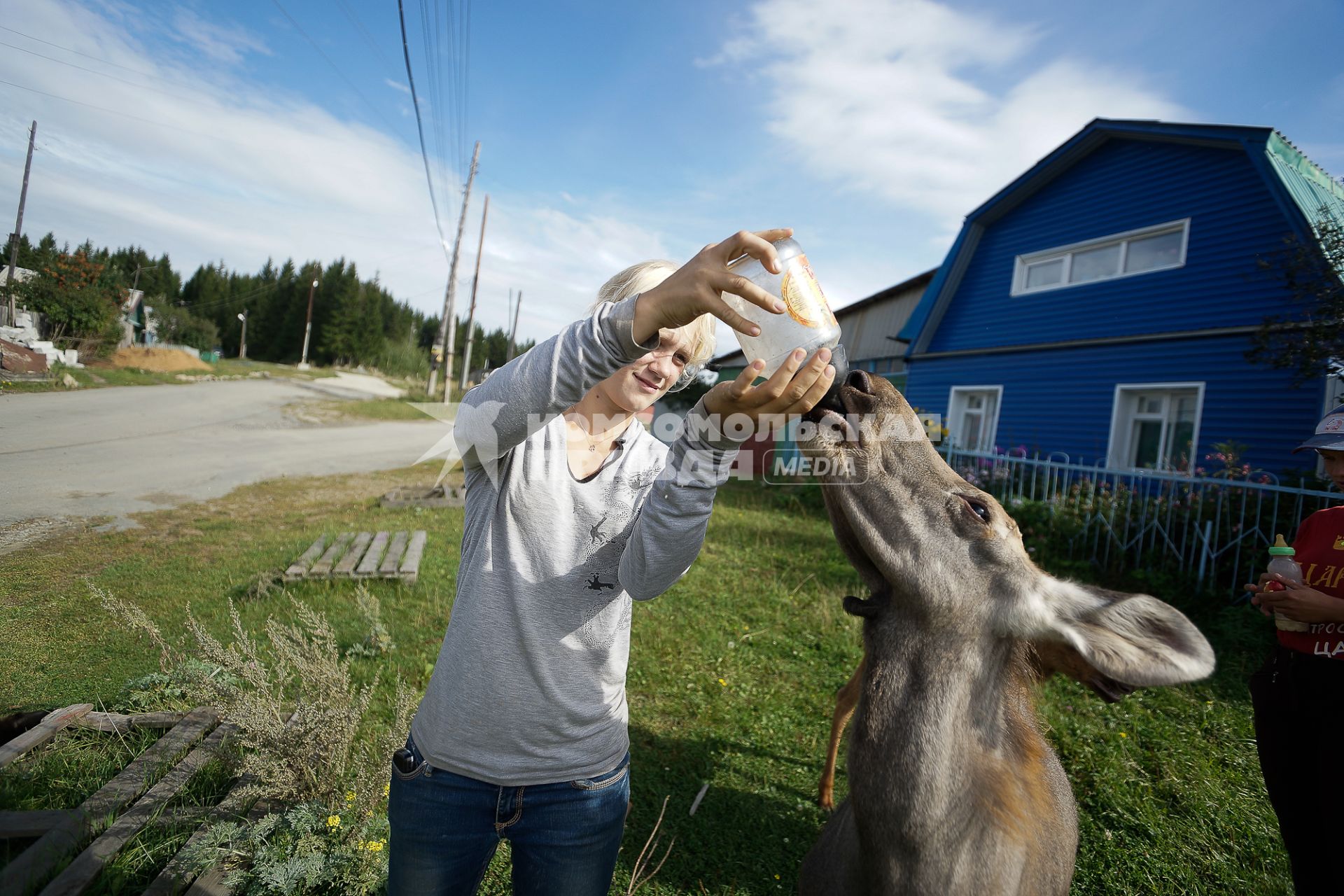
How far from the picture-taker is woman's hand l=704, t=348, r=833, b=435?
148 centimetres

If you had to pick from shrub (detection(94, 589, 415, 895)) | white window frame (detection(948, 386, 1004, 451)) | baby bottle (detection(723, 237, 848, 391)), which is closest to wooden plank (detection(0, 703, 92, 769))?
shrub (detection(94, 589, 415, 895))

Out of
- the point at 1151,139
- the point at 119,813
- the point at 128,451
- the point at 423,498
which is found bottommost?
the point at 119,813

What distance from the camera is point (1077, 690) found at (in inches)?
223

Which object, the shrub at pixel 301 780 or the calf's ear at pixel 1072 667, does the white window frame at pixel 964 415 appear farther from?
the shrub at pixel 301 780

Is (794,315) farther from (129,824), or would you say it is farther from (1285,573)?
(129,824)

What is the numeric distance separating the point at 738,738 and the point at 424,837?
344 cm

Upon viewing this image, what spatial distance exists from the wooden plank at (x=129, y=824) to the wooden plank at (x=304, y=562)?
2.58 m

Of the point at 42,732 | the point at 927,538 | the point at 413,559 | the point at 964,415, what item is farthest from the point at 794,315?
the point at 964,415

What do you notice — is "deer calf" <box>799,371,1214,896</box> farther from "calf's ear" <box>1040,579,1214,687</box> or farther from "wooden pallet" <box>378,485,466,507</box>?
"wooden pallet" <box>378,485,466,507</box>

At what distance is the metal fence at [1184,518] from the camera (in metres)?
7.52

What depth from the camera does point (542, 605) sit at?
1.86 meters

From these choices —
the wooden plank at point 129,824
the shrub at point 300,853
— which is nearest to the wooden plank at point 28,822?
the wooden plank at point 129,824

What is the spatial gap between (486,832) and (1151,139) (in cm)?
1654

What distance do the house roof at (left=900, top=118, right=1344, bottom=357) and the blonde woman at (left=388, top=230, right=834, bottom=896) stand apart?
1186cm
